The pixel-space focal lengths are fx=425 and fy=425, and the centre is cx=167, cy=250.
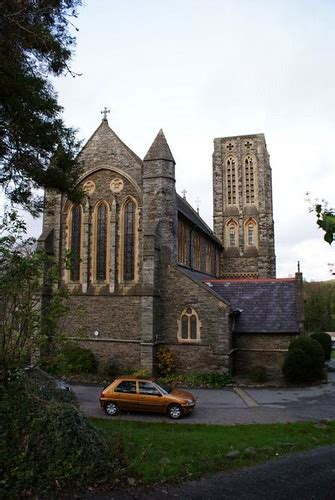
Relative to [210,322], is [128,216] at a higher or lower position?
higher

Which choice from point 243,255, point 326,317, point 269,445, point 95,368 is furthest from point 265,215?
point 269,445

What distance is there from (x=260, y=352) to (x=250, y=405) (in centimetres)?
696

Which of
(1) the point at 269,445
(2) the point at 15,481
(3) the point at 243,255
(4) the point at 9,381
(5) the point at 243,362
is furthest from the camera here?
(3) the point at 243,255

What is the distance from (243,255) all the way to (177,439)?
1240 inches

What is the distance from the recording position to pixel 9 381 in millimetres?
8656

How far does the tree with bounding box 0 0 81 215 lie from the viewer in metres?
8.14

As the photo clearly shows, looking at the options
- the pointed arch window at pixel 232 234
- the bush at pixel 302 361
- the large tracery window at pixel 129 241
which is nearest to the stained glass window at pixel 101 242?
the large tracery window at pixel 129 241

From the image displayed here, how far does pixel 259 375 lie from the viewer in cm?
2119

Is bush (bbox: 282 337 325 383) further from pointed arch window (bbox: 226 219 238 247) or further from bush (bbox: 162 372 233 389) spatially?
pointed arch window (bbox: 226 219 238 247)

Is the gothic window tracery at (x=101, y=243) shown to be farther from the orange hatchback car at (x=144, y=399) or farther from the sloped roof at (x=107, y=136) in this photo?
the orange hatchback car at (x=144, y=399)

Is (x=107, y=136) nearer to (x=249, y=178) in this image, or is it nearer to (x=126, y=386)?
(x=126, y=386)

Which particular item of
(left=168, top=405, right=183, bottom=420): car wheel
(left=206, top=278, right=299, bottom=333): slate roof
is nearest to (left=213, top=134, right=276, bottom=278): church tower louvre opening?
(left=206, top=278, right=299, bottom=333): slate roof

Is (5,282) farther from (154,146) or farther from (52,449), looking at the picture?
(154,146)

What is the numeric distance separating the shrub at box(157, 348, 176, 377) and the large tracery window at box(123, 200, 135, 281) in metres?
4.41
